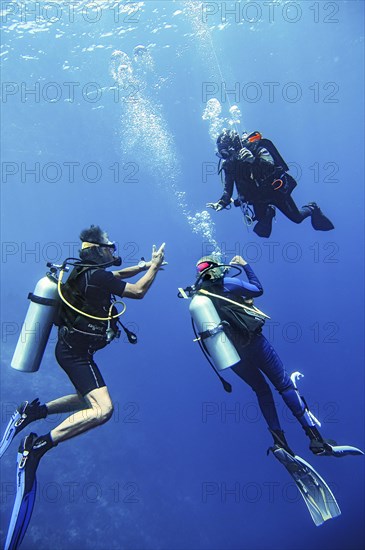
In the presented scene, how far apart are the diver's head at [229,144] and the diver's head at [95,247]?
3661mm

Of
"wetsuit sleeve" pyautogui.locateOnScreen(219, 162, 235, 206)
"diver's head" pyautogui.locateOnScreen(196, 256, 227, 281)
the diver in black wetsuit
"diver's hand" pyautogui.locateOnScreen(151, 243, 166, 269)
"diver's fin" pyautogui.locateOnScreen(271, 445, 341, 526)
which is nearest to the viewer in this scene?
"diver's hand" pyautogui.locateOnScreen(151, 243, 166, 269)

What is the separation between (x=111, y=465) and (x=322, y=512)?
1801cm

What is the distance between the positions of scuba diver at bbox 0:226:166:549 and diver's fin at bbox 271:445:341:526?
341cm

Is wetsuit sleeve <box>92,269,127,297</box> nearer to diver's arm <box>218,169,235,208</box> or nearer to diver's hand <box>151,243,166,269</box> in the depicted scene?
diver's hand <box>151,243,166,269</box>


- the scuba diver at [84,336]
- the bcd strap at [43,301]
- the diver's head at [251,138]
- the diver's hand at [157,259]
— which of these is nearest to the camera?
the scuba diver at [84,336]

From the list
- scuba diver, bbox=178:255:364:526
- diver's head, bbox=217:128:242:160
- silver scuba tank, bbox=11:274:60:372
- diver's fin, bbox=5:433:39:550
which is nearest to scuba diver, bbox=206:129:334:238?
diver's head, bbox=217:128:242:160

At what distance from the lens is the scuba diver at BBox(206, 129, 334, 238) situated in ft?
27.0

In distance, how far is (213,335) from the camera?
6062 mm

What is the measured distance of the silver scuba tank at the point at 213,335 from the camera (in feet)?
19.8

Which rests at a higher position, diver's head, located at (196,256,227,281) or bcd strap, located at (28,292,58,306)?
diver's head, located at (196,256,227,281)

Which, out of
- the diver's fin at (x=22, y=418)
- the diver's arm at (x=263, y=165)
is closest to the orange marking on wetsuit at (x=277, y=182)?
the diver's arm at (x=263, y=165)

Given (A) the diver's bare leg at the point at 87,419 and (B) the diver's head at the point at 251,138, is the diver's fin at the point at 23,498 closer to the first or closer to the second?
(A) the diver's bare leg at the point at 87,419

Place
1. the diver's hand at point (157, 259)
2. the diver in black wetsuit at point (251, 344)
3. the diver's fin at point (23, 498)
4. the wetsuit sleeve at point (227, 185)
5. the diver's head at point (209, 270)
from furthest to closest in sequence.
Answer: the wetsuit sleeve at point (227, 185) → the diver's head at point (209, 270) → the diver in black wetsuit at point (251, 344) → the diver's hand at point (157, 259) → the diver's fin at point (23, 498)

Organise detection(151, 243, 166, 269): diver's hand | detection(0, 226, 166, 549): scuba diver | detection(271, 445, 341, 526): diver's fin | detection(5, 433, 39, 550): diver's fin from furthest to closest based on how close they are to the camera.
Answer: detection(271, 445, 341, 526): diver's fin → detection(151, 243, 166, 269): diver's hand → detection(0, 226, 166, 549): scuba diver → detection(5, 433, 39, 550): diver's fin
